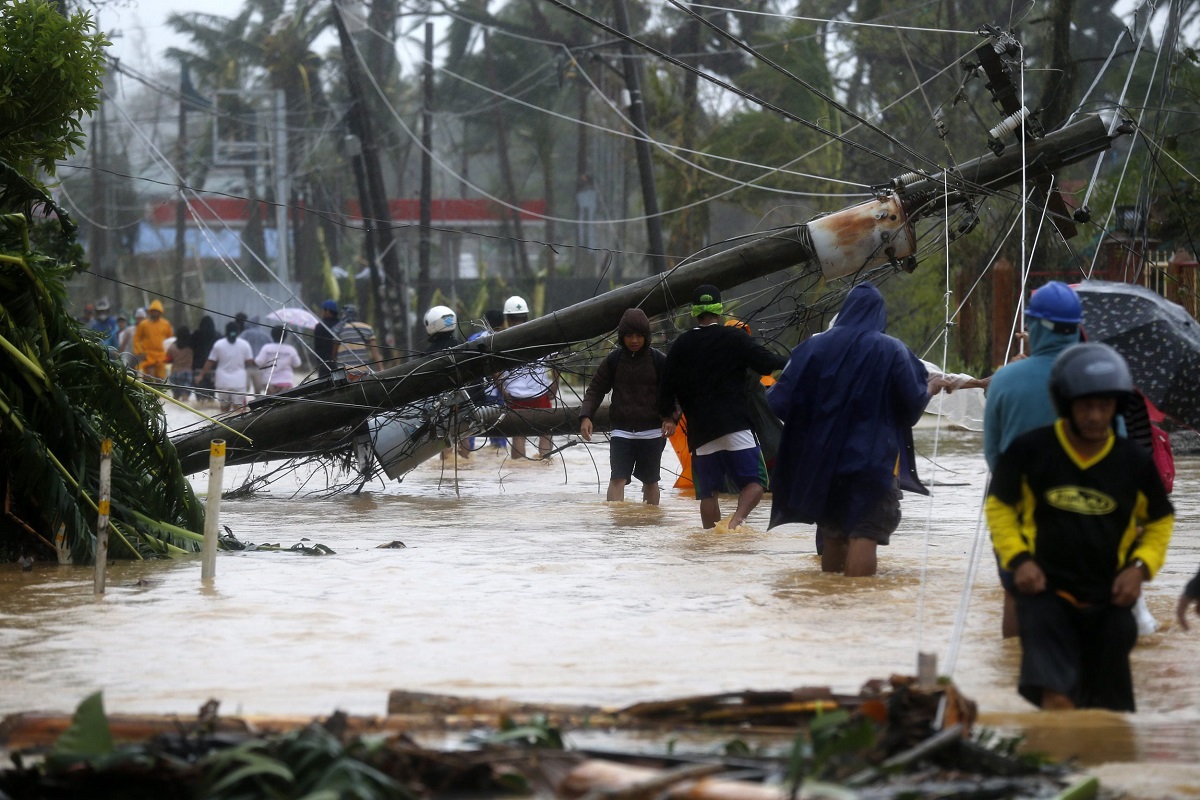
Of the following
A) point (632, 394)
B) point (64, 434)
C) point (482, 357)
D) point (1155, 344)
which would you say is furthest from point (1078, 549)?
point (482, 357)

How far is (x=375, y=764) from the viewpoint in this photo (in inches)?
163

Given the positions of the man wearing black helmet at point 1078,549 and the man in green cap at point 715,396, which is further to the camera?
the man in green cap at point 715,396

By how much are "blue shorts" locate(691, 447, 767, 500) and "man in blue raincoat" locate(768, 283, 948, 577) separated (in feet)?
7.26

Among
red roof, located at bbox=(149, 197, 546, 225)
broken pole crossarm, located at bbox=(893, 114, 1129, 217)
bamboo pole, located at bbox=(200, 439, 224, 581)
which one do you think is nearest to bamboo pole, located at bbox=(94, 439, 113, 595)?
bamboo pole, located at bbox=(200, 439, 224, 581)

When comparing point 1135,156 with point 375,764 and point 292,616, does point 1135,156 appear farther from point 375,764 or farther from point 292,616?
point 375,764

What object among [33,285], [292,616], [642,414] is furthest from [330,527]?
[292,616]

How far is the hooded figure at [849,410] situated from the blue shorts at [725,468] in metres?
2.22

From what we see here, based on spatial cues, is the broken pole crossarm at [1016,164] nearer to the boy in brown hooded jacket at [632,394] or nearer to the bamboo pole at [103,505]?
the boy in brown hooded jacket at [632,394]

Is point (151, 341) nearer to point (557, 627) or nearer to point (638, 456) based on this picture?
point (638, 456)

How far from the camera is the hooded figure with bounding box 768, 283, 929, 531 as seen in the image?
850cm

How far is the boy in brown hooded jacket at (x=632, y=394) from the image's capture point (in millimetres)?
12469

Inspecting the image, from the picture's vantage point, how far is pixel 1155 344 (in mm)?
7375

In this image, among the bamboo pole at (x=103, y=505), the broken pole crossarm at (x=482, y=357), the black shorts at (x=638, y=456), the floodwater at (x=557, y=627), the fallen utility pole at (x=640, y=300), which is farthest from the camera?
the black shorts at (x=638, y=456)

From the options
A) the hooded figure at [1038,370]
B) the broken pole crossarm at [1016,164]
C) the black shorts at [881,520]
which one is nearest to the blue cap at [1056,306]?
the hooded figure at [1038,370]
